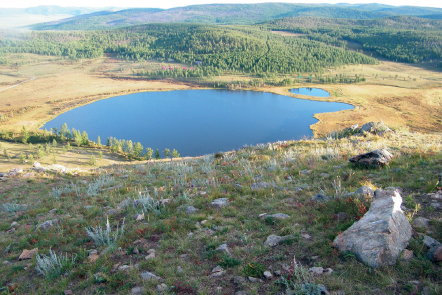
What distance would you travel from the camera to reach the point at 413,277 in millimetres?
5535

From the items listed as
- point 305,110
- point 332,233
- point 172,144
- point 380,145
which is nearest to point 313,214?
point 332,233

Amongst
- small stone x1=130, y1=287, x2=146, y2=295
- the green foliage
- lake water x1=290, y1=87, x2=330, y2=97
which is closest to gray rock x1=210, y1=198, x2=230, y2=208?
the green foliage

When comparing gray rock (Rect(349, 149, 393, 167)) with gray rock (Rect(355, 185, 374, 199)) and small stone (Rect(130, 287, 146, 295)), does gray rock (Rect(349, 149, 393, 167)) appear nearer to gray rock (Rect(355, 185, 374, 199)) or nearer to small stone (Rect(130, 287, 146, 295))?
gray rock (Rect(355, 185, 374, 199))

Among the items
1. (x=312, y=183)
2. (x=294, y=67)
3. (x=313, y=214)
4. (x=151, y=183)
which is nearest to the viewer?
(x=313, y=214)

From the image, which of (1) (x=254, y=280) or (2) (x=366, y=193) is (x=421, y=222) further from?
(1) (x=254, y=280)

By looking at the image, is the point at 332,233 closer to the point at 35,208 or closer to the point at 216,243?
the point at 216,243

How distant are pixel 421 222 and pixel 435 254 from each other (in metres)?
1.45

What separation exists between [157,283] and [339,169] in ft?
31.0

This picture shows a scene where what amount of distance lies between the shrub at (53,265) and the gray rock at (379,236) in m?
7.27

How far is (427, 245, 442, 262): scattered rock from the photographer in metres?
5.74

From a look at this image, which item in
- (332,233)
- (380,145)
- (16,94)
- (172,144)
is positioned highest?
(332,233)

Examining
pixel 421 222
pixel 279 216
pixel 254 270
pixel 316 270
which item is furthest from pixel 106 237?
pixel 421 222

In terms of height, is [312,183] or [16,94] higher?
[312,183]

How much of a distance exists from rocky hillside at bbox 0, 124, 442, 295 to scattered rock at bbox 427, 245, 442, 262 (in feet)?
0.12
